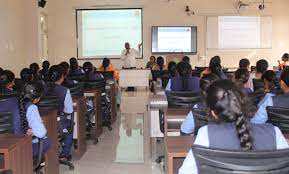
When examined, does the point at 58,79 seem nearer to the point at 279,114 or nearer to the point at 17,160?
the point at 17,160

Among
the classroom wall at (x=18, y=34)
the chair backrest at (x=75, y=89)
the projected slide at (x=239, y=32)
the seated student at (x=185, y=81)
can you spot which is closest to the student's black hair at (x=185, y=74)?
the seated student at (x=185, y=81)

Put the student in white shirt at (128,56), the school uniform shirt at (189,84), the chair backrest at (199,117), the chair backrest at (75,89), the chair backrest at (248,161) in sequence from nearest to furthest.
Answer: the chair backrest at (248,161)
the chair backrest at (199,117)
the chair backrest at (75,89)
the school uniform shirt at (189,84)
the student in white shirt at (128,56)

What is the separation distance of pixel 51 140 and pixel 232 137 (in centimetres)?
251

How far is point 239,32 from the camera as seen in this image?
12867 millimetres

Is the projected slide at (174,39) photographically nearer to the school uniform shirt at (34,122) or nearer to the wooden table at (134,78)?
the wooden table at (134,78)

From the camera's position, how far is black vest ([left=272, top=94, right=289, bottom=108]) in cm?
307

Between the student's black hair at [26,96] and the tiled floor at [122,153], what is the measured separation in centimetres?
144

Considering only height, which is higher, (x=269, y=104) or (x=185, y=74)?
(x=185, y=74)

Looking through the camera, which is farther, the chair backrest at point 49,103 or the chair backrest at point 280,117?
the chair backrest at point 49,103

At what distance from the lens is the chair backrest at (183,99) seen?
4223 millimetres

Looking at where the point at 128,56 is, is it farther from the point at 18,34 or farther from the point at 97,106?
the point at 97,106

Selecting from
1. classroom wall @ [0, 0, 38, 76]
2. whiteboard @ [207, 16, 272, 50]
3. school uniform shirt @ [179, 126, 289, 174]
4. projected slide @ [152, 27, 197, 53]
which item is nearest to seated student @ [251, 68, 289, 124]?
school uniform shirt @ [179, 126, 289, 174]

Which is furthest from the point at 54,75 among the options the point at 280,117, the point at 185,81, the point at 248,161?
the point at 248,161

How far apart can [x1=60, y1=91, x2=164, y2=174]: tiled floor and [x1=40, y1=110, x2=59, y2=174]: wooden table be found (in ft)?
1.66
